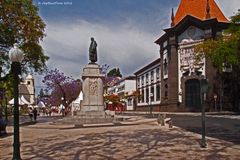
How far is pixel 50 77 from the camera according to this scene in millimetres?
63719

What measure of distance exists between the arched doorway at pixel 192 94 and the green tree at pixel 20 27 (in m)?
31.8

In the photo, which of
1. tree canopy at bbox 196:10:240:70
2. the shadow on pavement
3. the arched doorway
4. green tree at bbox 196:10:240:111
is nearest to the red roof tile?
the arched doorway

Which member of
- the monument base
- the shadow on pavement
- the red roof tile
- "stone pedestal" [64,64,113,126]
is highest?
the red roof tile

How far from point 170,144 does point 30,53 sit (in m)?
16.8

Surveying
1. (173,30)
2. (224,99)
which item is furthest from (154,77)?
(224,99)

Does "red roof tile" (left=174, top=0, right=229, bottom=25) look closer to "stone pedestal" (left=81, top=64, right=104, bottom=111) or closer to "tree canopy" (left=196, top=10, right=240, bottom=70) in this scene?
"tree canopy" (left=196, top=10, right=240, bottom=70)

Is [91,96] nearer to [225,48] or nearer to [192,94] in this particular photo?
[225,48]

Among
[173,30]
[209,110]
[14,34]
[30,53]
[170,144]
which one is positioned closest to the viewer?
[170,144]

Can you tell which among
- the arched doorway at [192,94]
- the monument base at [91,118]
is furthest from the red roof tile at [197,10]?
the monument base at [91,118]

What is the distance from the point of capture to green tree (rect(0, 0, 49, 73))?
75.6ft

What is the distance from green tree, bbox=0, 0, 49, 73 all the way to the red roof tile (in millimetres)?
38601

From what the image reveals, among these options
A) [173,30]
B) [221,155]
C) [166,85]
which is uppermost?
[173,30]

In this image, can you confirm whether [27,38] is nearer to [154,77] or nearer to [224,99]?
[224,99]

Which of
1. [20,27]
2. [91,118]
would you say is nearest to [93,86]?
[91,118]
